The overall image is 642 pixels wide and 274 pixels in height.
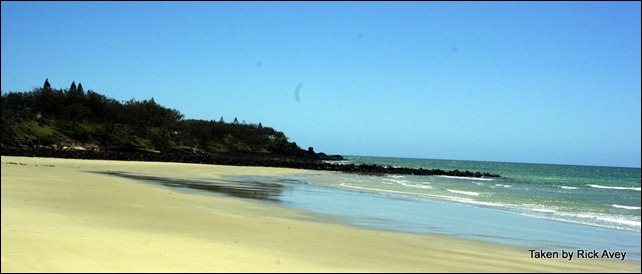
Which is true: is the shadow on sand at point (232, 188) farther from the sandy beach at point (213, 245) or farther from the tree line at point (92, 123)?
the tree line at point (92, 123)

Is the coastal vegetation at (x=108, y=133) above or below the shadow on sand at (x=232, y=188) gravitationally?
above

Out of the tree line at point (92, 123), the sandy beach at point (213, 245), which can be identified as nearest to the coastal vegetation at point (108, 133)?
the tree line at point (92, 123)

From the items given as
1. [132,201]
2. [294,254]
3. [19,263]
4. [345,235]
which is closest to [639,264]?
[345,235]

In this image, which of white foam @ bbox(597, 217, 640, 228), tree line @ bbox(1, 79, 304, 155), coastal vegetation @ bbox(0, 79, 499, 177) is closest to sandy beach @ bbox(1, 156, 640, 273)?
white foam @ bbox(597, 217, 640, 228)

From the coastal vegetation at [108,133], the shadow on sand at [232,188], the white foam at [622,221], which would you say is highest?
the coastal vegetation at [108,133]

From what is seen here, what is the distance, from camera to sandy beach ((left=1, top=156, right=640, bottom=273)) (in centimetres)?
749

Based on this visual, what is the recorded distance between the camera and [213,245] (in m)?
9.10

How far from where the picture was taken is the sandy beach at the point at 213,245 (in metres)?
7.49

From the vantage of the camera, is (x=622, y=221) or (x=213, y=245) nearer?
(x=213, y=245)

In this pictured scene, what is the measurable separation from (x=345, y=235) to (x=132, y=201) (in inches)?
273

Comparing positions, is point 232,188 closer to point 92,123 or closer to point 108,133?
point 108,133

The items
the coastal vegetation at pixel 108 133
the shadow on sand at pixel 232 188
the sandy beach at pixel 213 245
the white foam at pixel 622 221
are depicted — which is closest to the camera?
the sandy beach at pixel 213 245

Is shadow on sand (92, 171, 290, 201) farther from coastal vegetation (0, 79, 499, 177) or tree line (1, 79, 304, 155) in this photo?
tree line (1, 79, 304, 155)

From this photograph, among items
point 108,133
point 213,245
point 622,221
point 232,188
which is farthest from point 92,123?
point 213,245
